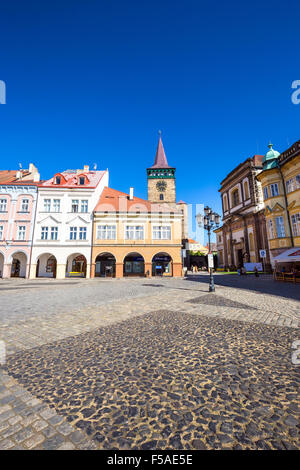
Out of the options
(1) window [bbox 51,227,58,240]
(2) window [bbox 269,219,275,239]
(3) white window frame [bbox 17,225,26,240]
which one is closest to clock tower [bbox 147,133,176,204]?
(2) window [bbox 269,219,275,239]

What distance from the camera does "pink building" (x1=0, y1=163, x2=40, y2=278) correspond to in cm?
2620

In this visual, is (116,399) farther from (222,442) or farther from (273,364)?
(273,364)

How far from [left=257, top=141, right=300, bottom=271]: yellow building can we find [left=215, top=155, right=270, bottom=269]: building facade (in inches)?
423

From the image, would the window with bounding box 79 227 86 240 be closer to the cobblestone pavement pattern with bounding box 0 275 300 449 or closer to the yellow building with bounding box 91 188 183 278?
the yellow building with bounding box 91 188 183 278

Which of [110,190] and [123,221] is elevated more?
[110,190]

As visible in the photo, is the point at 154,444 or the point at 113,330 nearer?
the point at 154,444

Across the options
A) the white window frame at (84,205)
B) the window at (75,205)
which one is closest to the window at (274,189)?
the white window frame at (84,205)

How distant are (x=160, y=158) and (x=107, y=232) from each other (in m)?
32.6

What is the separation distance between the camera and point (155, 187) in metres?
48.6

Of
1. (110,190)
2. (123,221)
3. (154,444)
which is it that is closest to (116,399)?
(154,444)

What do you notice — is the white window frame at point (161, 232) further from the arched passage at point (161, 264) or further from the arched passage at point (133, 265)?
the arched passage at point (133, 265)

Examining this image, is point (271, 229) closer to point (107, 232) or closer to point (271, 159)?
point (271, 159)
